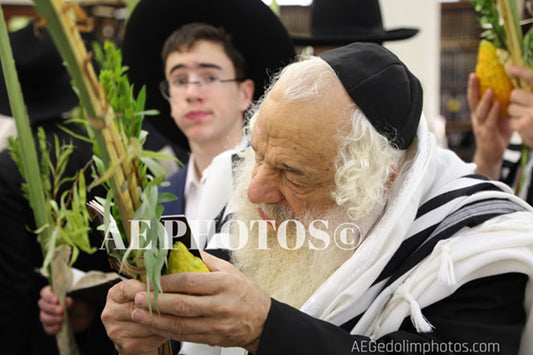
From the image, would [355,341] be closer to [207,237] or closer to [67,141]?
[207,237]

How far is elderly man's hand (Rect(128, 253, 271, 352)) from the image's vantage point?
1061mm

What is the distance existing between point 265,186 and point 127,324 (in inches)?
16.6

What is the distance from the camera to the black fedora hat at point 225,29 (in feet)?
7.75

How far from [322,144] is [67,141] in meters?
1.39

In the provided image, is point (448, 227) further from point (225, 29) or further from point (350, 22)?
point (350, 22)

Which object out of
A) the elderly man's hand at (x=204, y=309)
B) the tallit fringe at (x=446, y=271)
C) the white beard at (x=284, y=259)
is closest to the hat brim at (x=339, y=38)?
the white beard at (x=284, y=259)

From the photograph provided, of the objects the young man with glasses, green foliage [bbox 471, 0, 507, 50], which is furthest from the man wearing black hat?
green foliage [bbox 471, 0, 507, 50]

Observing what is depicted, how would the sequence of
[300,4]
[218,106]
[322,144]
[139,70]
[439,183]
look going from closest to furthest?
[322,144] < [439,183] < [218,106] < [139,70] < [300,4]

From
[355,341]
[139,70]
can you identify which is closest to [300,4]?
[139,70]

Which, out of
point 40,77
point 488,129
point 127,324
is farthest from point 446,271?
point 40,77

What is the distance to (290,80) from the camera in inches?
53.6

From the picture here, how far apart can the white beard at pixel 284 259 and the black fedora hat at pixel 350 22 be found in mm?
1628

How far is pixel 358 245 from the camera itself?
1.42m

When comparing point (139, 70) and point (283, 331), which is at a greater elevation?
point (139, 70)
